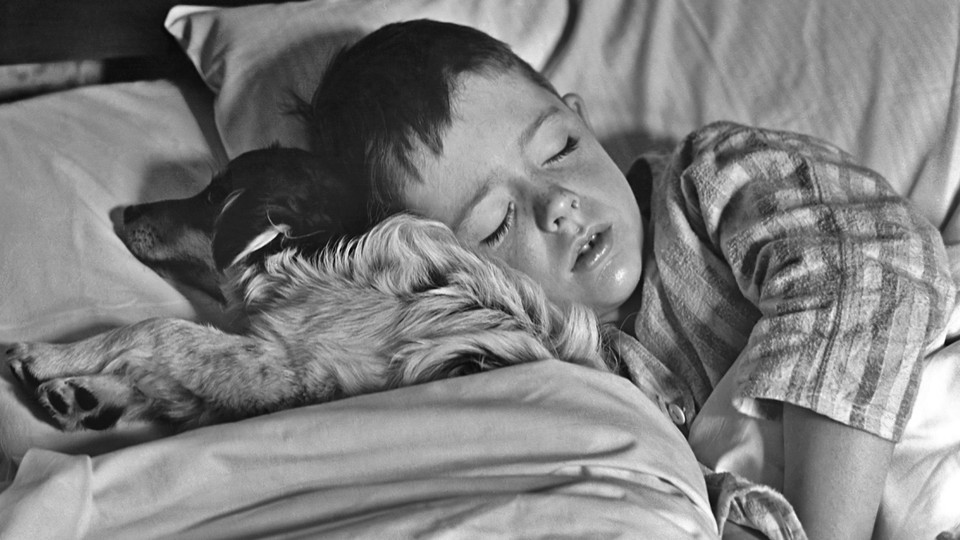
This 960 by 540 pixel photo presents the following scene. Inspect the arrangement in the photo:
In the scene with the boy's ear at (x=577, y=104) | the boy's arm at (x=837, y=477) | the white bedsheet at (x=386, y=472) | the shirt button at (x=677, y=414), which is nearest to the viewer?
the white bedsheet at (x=386, y=472)

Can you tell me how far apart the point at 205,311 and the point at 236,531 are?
1.44 ft

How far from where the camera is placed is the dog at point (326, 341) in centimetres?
100

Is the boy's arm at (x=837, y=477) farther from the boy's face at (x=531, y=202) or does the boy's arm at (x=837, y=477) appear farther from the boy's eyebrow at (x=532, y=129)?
the boy's eyebrow at (x=532, y=129)

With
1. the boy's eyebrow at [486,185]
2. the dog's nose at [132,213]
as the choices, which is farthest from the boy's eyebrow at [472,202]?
the dog's nose at [132,213]

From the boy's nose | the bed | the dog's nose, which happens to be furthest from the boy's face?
the dog's nose

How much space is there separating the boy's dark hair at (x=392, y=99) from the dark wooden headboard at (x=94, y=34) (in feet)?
1.32

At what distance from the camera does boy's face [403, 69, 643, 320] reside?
119cm

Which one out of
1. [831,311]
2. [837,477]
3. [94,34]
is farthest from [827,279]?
[94,34]

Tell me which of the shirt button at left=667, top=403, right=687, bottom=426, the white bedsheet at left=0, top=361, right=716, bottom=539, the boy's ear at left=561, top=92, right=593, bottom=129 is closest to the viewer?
the white bedsheet at left=0, top=361, right=716, bottom=539

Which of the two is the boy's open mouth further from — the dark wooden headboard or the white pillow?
the dark wooden headboard

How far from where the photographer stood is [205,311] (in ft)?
4.01

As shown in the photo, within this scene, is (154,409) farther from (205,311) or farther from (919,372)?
(919,372)

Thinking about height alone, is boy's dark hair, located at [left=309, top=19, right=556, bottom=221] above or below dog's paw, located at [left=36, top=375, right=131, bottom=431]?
above

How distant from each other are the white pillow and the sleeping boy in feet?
0.39
